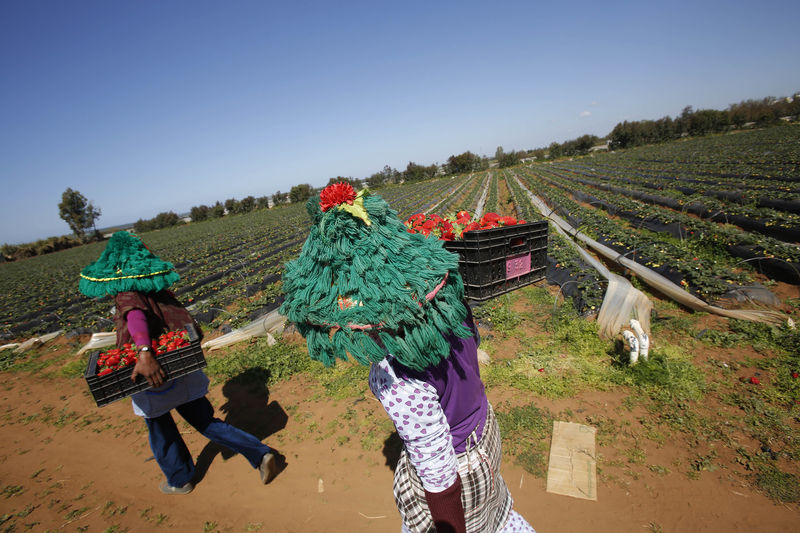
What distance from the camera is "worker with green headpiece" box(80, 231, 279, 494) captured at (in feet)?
7.55

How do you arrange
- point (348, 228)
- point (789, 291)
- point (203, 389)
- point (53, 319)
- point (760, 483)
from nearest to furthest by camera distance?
1. point (348, 228)
2. point (760, 483)
3. point (203, 389)
4. point (789, 291)
5. point (53, 319)

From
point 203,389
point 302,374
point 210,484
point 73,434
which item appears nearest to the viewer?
point 203,389

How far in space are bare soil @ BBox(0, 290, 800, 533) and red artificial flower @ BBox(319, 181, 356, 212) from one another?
279 centimetres

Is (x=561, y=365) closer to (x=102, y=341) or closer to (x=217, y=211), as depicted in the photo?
(x=102, y=341)

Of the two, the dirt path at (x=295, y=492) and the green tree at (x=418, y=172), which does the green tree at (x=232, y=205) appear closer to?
the green tree at (x=418, y=172)

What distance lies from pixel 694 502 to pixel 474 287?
8.00 ft

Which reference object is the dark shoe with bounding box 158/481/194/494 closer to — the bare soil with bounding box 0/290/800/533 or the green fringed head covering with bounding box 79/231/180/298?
the bare soil with bounding box 0/290/800/533

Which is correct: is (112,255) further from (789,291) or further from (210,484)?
(789,291)

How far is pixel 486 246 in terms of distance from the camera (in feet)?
6.47

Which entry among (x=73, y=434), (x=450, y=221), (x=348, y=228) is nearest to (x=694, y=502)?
(x=450, y=221)

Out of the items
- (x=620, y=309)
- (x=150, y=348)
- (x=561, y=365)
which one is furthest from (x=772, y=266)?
(x=150, y=348)

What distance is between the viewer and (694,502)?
2439mm

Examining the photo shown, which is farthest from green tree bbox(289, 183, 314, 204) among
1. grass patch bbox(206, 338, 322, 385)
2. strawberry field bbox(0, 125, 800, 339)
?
grass patch bbox(206, 338, 322, 385)

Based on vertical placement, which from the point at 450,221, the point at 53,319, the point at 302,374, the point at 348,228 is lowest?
the point at 302,374
